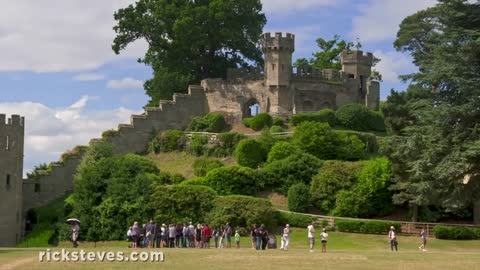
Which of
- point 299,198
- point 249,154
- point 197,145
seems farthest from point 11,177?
point 299,198

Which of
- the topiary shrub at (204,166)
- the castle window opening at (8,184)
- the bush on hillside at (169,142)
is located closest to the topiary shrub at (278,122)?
the bush on hillside at (169,142)

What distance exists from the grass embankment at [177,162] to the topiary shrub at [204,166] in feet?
2.58

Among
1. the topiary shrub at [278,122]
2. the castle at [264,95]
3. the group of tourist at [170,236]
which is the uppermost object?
the castle at [264,95]

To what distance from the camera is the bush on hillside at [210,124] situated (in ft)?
225

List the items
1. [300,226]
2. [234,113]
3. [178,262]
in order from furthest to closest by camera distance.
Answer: [234,113]
[300,226]
[178,262]

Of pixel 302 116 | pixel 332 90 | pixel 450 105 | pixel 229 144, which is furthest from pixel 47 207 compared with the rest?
pixel 450 105

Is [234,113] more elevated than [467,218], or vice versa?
[234,113]

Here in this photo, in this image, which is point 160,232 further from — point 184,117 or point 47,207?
point 184,117

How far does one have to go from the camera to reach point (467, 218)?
54.7m

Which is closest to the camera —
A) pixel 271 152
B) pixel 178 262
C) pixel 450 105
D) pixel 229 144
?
pixel 178 262

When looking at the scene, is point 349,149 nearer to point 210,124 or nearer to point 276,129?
point 276,129

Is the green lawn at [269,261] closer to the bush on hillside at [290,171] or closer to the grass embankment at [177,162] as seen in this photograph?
the bush on hillside at [290,171]

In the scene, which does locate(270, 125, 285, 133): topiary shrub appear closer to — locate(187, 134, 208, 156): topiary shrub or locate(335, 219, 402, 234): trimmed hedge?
locate(187, 134, 208, 156): topiary shrub

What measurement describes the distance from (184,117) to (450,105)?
31.3 metres
